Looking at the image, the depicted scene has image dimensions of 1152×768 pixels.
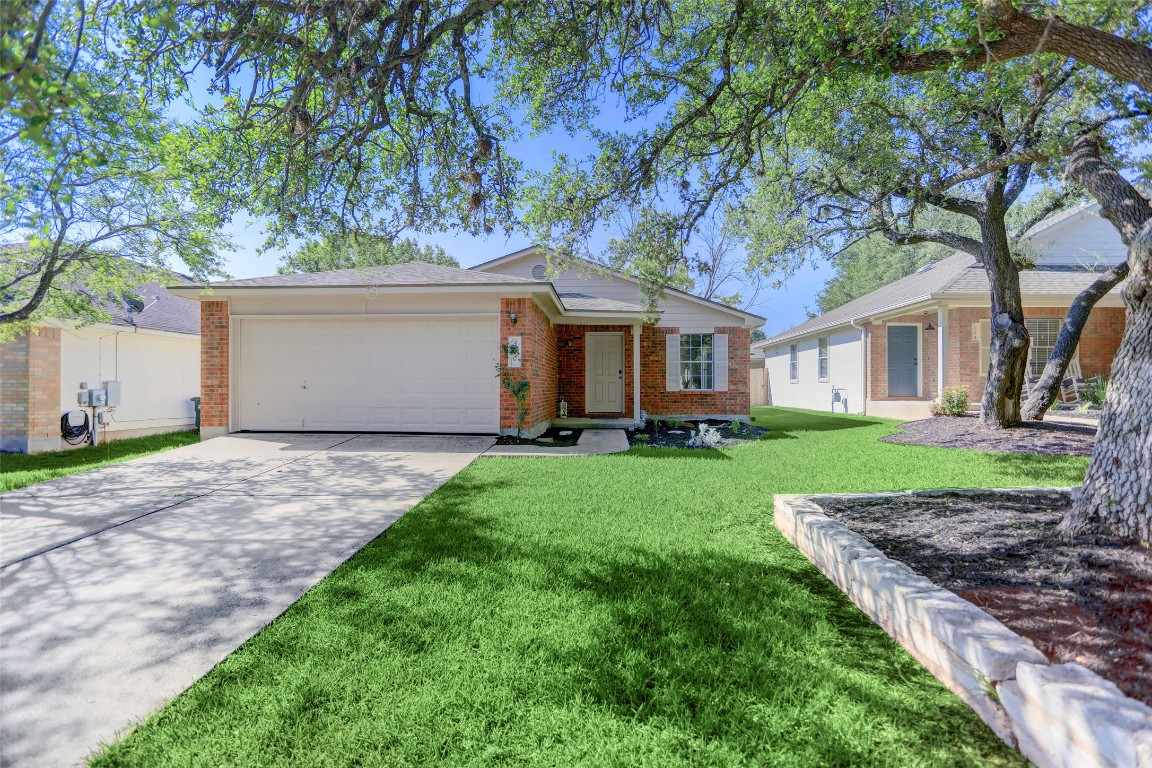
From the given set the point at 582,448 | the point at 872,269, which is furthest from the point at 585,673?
the point at 872,269

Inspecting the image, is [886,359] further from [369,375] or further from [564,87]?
[369,375]

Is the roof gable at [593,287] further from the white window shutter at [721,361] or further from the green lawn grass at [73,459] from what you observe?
the green lawn grass at [73,459]

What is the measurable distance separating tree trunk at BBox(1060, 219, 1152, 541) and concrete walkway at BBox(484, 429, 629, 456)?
5.78 m

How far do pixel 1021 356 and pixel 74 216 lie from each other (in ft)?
50.4

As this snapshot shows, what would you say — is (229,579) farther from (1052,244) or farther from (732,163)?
(1052,244)

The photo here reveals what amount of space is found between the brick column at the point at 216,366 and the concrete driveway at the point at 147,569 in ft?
8.04

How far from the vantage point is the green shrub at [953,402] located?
11.0m

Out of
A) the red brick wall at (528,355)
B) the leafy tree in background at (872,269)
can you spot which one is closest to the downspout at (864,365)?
the red brick wall at (528,355)

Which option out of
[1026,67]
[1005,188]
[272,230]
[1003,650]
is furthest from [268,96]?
[1005,188]

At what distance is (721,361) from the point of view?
522 inches

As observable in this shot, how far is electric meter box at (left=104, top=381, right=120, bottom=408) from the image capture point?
35.1ft

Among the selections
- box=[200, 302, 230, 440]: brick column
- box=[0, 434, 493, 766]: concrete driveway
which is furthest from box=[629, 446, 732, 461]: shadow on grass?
box=[200, 302, 230, 440]: brick column

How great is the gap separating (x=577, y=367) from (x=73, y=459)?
404 inches

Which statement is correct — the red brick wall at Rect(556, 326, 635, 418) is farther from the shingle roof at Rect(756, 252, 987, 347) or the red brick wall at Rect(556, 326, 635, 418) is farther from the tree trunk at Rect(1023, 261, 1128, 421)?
the tree trunk at Rect(1023, 261, 1128, 421)
